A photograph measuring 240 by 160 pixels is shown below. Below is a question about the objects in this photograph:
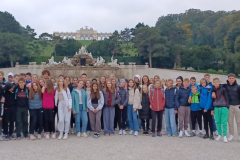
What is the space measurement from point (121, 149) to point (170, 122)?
2.28 m

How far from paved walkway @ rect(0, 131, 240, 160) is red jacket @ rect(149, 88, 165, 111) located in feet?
3.05

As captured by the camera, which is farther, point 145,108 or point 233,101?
point 145,108

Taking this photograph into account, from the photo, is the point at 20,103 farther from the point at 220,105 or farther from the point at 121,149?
the point at 220,105

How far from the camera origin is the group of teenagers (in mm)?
7469

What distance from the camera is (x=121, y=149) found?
20.9 ft

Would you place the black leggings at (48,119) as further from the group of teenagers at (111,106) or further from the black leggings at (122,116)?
the black leggings at (122,116)

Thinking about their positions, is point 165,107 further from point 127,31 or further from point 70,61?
point 127,31

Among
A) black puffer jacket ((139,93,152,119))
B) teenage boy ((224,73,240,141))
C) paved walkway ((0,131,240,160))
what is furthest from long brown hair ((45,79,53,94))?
teenage boy ((224,73,240,141))

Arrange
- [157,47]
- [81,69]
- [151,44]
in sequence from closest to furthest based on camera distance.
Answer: [81,69], [157,47], [151,44]

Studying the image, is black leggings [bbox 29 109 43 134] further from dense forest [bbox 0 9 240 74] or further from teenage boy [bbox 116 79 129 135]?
dense forest [bbox 0 9 240 74]

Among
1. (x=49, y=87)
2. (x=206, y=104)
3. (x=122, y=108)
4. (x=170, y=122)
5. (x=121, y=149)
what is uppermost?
(x=49, y=87)

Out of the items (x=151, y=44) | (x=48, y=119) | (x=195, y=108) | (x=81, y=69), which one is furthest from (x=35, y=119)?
(x=151, y=44)

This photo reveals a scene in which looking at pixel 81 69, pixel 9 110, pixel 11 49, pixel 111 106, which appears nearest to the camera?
pixel 9 110

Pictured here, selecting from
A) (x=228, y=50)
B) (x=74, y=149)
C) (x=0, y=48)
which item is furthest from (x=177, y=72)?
(x=74, y=149)
